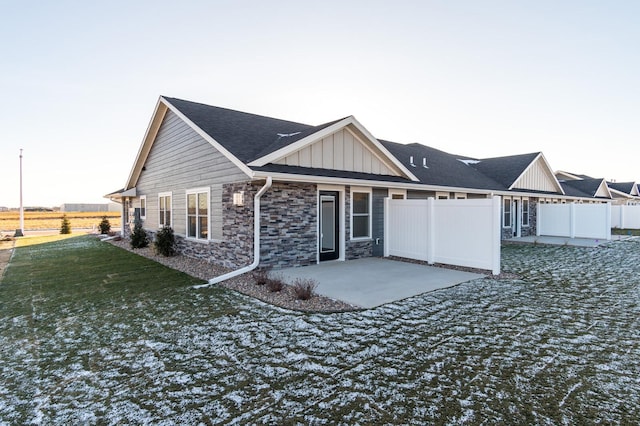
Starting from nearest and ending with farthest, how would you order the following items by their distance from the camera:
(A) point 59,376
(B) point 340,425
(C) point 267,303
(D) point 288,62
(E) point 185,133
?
(B) point 340,425
(A) point 59,376
(C) point 267,303
(E) point 185,133
(D) point 288,62

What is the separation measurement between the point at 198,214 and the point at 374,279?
249 inches

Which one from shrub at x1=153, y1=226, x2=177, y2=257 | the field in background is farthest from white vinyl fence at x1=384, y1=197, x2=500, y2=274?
the field in background

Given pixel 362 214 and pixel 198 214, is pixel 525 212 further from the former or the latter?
pixel 198 214

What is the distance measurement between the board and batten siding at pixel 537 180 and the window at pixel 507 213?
46.3 inches

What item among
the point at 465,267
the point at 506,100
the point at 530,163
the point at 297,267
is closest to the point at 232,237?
the point at 297,267

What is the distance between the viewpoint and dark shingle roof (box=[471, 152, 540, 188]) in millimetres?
17641

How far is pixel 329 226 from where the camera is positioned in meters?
9.83

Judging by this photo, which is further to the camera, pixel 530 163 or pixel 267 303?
pixel 530 163

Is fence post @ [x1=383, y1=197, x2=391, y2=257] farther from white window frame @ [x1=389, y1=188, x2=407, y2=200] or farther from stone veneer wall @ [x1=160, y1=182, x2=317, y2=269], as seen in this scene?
stone veneer wall @ [x1=160, y1=182, x2=317, y2=269]

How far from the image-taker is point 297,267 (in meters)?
8.82

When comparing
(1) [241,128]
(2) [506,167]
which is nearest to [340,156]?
(1) [241,128]

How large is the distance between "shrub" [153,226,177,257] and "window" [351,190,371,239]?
676 cm

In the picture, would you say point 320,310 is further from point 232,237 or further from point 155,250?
point 155,250

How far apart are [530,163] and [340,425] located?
20182 millimetres
